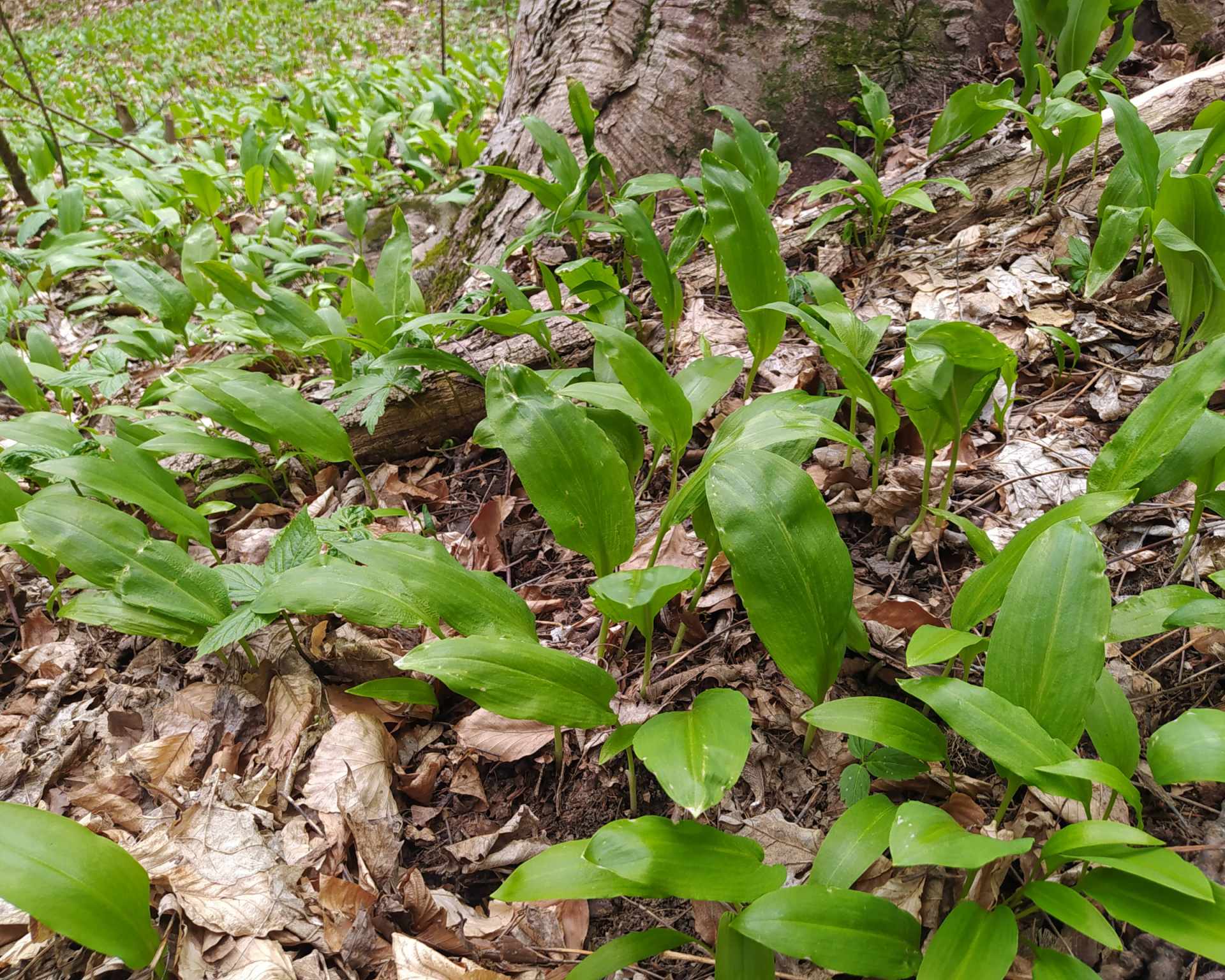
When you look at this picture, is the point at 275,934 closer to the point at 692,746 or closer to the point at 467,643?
the point at 467,643

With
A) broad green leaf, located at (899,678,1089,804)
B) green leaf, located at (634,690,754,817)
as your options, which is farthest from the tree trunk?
broad green leaf, located at (899,678,1089,804)

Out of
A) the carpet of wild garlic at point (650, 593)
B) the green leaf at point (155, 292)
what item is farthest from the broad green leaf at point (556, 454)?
the green leaf at point (155, 292)

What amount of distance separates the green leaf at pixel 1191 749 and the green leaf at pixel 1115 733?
0.22 feet

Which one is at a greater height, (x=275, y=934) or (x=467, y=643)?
(x=467, y=643)

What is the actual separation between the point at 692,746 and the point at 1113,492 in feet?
2.90

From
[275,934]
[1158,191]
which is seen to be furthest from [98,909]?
[1158,191]

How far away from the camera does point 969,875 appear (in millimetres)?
1113

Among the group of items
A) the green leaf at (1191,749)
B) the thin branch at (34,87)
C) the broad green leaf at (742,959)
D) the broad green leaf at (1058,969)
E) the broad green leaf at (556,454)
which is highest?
the thin branch at (34,87)

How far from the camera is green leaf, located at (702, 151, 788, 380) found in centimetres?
182

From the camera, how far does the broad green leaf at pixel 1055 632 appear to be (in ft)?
3.42

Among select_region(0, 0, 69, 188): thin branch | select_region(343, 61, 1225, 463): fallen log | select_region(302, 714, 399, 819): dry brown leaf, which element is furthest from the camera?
select_region(0, 0, 69, 188): thin branch

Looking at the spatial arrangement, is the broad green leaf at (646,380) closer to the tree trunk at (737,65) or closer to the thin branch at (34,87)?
the tree trunk at (737,65)

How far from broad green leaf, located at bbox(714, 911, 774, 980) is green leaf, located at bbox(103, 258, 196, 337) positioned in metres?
2.97

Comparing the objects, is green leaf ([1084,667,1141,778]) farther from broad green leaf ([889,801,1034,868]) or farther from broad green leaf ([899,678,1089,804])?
broad green leaf ([889,801,1034,868])
